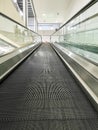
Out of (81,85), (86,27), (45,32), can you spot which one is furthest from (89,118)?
(45,32)

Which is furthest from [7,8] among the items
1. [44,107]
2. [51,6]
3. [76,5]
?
[51,6]

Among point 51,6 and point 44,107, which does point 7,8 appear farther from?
point 51,6

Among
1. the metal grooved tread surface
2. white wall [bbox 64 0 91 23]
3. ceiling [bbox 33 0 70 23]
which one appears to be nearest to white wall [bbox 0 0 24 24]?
white wall [bbox 64 0 91 23]

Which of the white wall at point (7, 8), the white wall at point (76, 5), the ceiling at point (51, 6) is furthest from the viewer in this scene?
the ceiling at point (51, 6)

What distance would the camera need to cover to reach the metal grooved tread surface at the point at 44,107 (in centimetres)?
154

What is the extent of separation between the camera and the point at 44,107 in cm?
189

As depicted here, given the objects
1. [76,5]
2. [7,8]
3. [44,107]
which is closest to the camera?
[44,107]

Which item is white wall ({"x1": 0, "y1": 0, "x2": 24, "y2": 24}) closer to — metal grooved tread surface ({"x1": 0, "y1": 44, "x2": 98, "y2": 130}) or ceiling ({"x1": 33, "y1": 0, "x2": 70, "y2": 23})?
ceiling ({"x1": 33, "y1": 0, "x2": 70, "y2": 23})

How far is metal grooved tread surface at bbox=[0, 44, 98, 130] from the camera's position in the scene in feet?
5.05

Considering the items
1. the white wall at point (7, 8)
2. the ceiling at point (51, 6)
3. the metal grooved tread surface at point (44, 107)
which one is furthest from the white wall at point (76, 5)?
the metal grooved tread surface at point (44, 107)

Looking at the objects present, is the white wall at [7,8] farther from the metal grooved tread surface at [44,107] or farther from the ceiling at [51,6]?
the metal grooved tread surface at [44,107]

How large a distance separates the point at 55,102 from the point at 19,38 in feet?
18.8

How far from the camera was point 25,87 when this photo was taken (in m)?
2.58

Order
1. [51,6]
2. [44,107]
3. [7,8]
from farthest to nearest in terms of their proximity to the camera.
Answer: [51,6] < [7,8] < [44,107]
